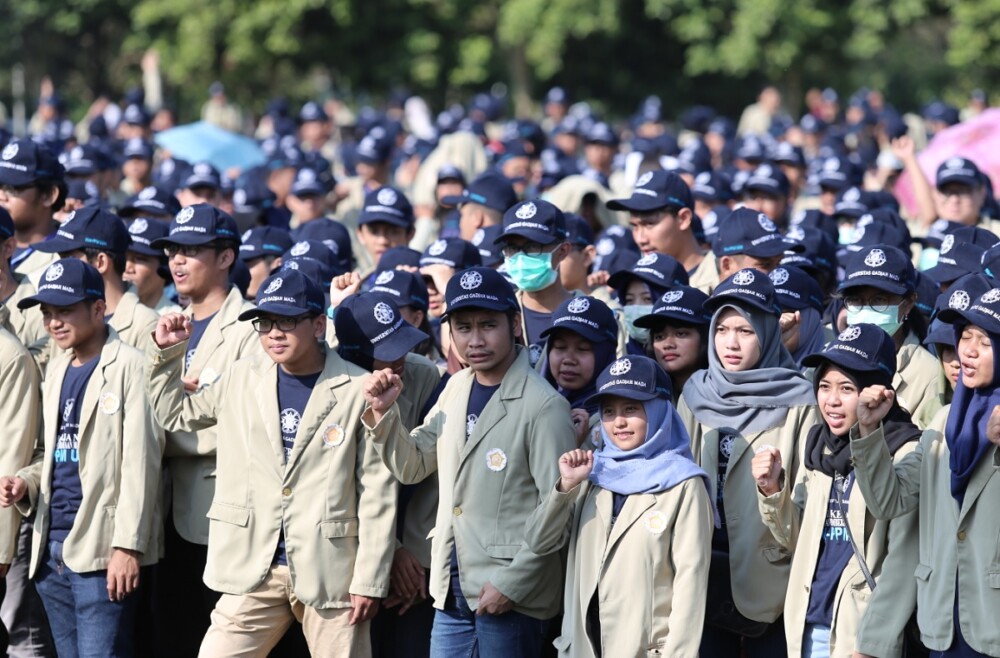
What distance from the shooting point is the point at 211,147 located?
60.4 feet

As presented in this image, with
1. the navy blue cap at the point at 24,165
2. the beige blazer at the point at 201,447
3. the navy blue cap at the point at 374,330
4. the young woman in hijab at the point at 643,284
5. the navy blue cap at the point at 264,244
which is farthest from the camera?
the navy blue cap at the point at 264,244

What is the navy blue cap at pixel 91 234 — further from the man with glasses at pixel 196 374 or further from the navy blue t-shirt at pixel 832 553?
the navy blue t-shirt at pixel 832 553

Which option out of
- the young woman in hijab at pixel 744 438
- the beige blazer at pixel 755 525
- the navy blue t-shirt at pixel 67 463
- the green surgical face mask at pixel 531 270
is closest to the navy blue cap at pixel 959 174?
the green surgical face mask at pixel 531 270

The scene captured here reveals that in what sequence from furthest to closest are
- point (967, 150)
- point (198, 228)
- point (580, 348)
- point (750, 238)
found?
point (967, 150) < point (750, 238) < point (198, 228) < point (580, 348)

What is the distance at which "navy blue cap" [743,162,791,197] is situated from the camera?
40.3 feet

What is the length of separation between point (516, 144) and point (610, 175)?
128 cm

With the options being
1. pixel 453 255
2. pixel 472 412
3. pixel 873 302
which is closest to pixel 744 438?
pixel 472 412

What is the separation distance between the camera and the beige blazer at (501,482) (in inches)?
277

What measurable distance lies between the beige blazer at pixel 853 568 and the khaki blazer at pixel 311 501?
1.75 metres

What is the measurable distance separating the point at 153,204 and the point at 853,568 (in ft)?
20.0

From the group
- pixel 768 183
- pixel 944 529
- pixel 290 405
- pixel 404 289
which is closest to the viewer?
pixel 944 529

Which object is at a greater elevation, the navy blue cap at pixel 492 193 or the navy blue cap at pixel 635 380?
the navy blue cap at pixel 492 193

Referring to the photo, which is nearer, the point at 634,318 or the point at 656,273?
A: the point at 634,318

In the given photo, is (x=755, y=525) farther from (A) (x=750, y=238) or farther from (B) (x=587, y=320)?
(A) (x=750, y=238)
